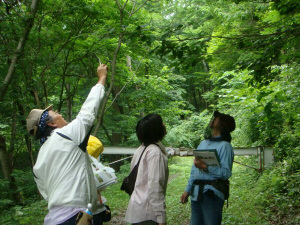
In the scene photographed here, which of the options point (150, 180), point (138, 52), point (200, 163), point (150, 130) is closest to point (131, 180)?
point (150, 180)

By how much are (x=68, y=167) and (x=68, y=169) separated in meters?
0.01

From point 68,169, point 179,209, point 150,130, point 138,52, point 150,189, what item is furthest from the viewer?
point 138,52

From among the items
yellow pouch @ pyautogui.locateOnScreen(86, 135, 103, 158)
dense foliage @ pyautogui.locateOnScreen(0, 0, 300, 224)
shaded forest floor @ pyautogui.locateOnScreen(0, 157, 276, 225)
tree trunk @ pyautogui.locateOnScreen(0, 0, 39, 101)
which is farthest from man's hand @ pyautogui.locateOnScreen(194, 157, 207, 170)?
tree trunk @ pyautogui.locateOnScreen(0, 0, 39, 101)

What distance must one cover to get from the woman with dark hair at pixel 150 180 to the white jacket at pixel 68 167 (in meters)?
0.49

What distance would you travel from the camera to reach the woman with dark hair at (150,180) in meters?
2.27

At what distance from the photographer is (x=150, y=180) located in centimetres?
229

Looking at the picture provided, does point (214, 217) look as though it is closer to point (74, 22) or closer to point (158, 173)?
point (158, 173)

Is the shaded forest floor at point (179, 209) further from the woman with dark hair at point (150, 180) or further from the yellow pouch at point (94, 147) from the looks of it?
the woman with dark hair at point (150, 180)

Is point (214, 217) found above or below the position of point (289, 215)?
above

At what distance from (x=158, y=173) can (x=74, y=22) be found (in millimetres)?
4091

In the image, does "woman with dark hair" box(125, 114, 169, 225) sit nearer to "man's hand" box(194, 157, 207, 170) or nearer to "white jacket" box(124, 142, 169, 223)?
"white jacket" box(124, 142, 169, 223)

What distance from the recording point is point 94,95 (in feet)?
6.79

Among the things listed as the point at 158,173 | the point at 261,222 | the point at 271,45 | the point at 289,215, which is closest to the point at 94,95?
the point at 158,173

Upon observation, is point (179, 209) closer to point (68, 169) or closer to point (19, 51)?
point (19, 51)
